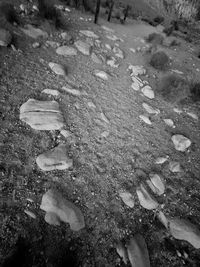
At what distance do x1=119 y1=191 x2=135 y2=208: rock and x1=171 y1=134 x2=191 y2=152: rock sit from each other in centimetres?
144

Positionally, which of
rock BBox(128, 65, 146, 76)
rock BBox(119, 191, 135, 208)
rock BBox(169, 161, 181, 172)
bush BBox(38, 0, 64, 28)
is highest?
bush BBox(38, 0, 64, 28)

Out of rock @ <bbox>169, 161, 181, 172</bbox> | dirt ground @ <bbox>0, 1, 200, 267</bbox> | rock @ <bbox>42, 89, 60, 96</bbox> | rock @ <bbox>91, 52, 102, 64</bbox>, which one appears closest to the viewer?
dirt ground @ <bbox>0, 1, 200, 267</bbox>

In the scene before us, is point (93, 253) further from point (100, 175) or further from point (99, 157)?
point (99, 157)

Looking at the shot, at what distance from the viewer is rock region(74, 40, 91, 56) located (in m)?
4.91

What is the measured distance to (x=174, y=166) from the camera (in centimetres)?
290

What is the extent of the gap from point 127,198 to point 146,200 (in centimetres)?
25

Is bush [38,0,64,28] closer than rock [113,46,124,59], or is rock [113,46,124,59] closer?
bush [38,0,64,28]

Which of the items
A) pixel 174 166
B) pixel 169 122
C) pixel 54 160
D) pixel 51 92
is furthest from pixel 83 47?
pixel 174 166

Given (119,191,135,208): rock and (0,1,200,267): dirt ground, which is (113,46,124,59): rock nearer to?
(0,1,200,267): dirt ground

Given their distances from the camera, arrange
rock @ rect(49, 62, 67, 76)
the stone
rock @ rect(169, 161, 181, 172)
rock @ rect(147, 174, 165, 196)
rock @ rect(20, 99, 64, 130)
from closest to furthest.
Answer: the stone, rock @ rect(147, 174, 165, 196), rock @ rect(20, 99, 64, 130), rock @ rect(169, 161, 181, 172), rock @ rect(49, 62, 67, 76)

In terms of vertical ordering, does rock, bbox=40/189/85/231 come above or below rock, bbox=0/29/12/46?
below

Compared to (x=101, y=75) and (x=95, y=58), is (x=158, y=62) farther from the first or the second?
(x=101, y=75)

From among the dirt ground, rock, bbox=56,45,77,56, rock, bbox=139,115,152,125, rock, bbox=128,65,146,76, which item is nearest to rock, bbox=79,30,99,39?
rock, bbox=56,45,77,56

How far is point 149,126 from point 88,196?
1953mm
